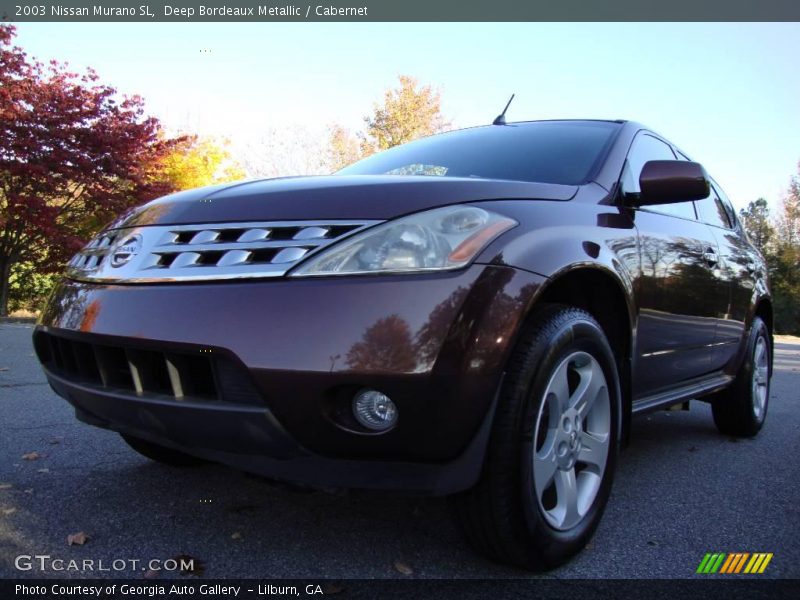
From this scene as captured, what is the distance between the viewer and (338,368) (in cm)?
160

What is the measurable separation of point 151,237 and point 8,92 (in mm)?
12493

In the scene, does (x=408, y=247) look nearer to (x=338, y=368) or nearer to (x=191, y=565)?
(x=338, y=368)

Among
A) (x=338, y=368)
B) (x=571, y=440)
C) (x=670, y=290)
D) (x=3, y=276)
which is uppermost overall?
A: (x=338, y=368)

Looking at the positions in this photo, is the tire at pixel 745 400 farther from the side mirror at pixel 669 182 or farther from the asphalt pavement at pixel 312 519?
the side mirror at pixel 669 182

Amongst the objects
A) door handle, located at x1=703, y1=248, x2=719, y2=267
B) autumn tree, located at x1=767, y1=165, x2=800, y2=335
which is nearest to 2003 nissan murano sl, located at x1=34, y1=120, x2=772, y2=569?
door handle, located at x1=703, y1=248, x2=719, y2=267

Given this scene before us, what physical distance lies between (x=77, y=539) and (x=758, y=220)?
63712 millimetres

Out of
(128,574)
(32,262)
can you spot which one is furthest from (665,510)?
(32,262)

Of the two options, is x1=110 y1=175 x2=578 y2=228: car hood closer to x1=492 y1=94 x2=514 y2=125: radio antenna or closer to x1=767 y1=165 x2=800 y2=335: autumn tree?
x1=492 y1=94 x2=514 y2=125: radio antenna

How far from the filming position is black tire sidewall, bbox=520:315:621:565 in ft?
5.81

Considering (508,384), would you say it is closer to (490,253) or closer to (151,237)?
(490,253)

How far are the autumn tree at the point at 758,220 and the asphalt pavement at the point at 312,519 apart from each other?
49190 mm

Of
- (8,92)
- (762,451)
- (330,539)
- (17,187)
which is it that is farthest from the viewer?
(17,187)

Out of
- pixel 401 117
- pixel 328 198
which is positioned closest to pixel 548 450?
pixel 328 198

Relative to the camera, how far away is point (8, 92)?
39.3ft
